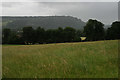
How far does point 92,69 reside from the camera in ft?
12.3

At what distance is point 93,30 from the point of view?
5228cm

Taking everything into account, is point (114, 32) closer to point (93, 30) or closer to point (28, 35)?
point (93, 30)

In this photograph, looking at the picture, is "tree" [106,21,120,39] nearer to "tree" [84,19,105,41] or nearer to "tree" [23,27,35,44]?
"tree" [84,19,105,41]

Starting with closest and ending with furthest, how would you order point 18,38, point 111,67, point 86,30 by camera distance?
point 111,67
point 86,30
point 18,38

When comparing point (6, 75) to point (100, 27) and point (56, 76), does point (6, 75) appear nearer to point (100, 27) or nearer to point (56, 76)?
point (56, 76)

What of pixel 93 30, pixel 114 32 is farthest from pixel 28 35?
pixel 114 32

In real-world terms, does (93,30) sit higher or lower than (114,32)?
higher

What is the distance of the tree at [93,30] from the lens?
51.6 m

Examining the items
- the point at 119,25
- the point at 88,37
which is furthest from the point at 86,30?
the point at 119,25

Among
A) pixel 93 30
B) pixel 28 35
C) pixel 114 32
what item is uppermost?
pixel 93 30

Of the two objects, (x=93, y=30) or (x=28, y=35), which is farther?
(x=28, y=35)

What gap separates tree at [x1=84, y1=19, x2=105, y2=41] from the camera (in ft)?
169

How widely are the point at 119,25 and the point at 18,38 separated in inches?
2268

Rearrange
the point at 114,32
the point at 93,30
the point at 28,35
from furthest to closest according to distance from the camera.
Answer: the point at 28,35
the point at 93,30
the point at 114,32
